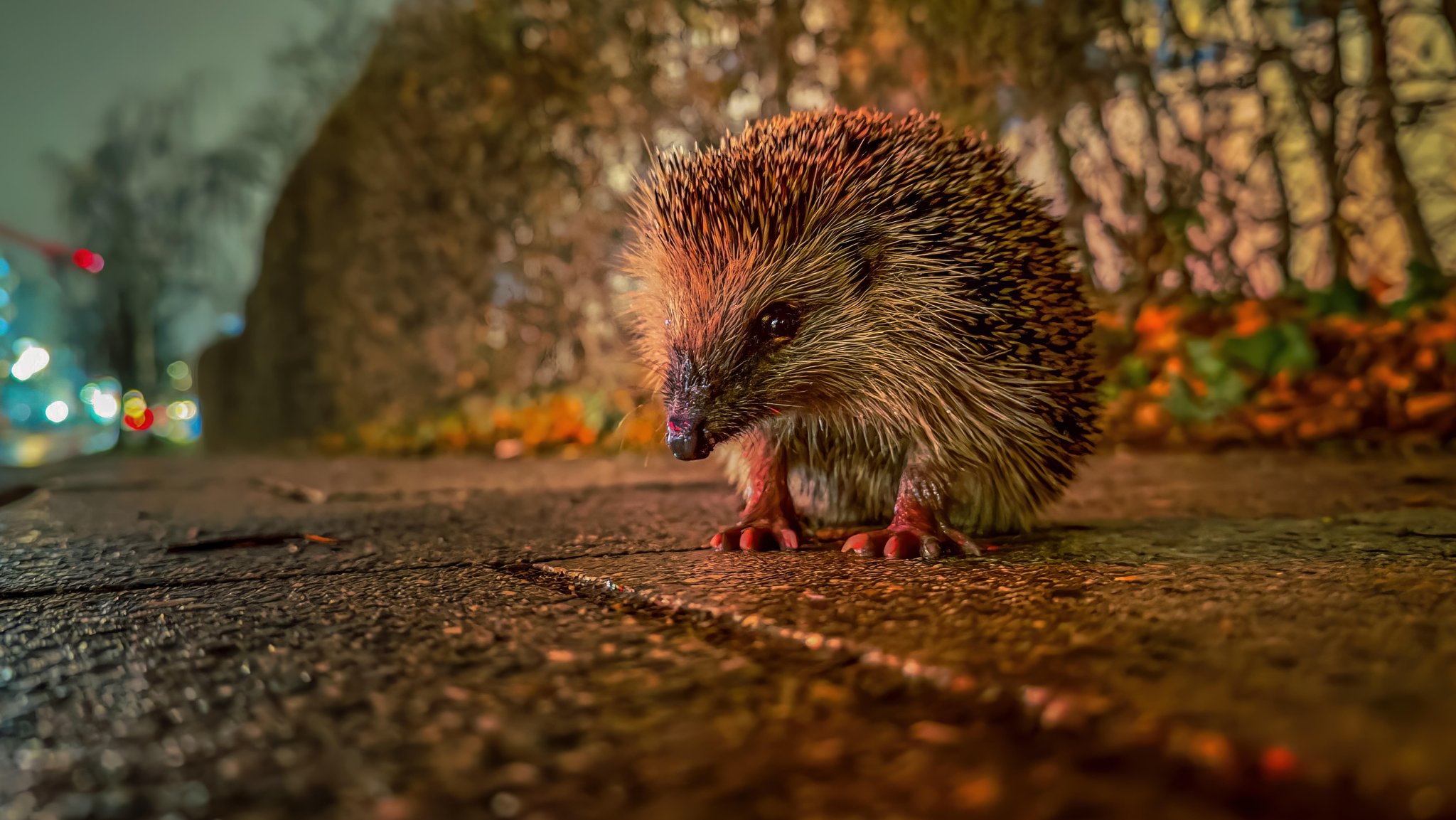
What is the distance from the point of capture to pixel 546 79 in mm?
7508

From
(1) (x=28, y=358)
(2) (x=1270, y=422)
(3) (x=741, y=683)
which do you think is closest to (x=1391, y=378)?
(2) (x=1270, y=422)

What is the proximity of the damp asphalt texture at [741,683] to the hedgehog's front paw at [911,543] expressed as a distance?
3.2 inches

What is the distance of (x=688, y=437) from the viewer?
212 centimetres

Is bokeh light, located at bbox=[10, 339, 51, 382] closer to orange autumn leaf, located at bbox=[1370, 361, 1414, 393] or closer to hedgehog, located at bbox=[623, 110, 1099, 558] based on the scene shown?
hedgehog, located at bbox=[623, 110, 1099, 558]

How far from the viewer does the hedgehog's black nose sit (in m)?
2.12

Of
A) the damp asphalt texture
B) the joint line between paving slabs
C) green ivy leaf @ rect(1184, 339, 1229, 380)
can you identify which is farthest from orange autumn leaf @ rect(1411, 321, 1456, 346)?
the joint line between paving slabs

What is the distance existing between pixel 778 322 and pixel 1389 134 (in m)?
4.43

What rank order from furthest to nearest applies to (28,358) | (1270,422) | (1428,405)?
1. (28,358)
2. (1270,422)
3. (1428,405)

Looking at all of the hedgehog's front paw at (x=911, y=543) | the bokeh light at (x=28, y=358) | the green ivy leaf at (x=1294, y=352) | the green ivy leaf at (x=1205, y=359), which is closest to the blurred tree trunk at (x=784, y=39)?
the green ivy leaf at (x=1205, y=359)

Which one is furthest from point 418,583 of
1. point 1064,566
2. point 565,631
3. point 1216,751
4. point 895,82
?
point 895,82

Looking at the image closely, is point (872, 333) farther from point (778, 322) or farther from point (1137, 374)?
point (1137, 374)

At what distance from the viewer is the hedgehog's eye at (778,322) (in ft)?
7.47

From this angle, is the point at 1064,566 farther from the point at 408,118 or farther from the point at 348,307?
the point at 348,307

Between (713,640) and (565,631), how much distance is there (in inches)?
8.1
